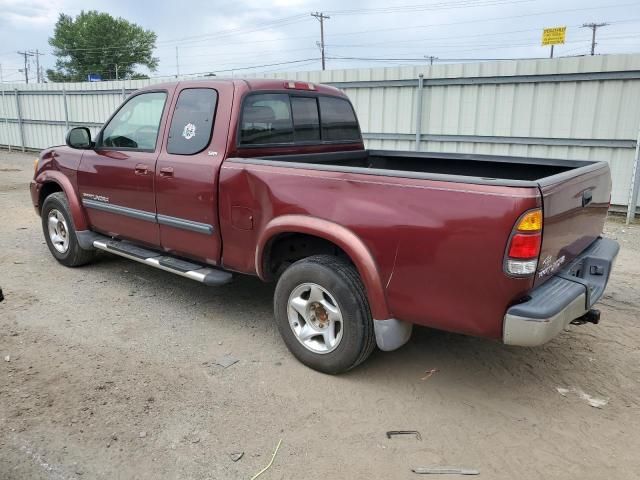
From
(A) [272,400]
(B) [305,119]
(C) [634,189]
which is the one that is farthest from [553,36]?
(A) [272,400]

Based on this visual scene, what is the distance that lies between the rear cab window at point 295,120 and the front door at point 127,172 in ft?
2.86

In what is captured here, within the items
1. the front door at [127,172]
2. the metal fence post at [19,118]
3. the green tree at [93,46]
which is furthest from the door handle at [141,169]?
the green tree at [93,46]

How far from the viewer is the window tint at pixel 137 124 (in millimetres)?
4602

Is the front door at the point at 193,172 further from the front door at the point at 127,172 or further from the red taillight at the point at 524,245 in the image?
the red taillight at the point at 524,245

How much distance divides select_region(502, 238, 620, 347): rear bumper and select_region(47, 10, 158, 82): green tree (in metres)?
70.5

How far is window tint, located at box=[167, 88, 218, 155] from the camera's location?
414cm

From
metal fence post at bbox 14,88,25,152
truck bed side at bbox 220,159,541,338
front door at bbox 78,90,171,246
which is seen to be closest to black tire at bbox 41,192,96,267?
front door at bbox 78,90,171,246

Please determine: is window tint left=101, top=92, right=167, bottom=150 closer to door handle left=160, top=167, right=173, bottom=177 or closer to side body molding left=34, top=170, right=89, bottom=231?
door handle left=160, top=167, right=173, bottom=177

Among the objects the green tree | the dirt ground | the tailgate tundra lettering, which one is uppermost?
the green tree

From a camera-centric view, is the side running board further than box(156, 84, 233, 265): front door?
Yes

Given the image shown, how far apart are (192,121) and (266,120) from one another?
0.59m

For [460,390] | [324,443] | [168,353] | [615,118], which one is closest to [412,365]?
[460,390]

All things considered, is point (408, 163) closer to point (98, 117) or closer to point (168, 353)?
point (168, 353)

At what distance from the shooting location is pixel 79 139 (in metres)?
5.14
